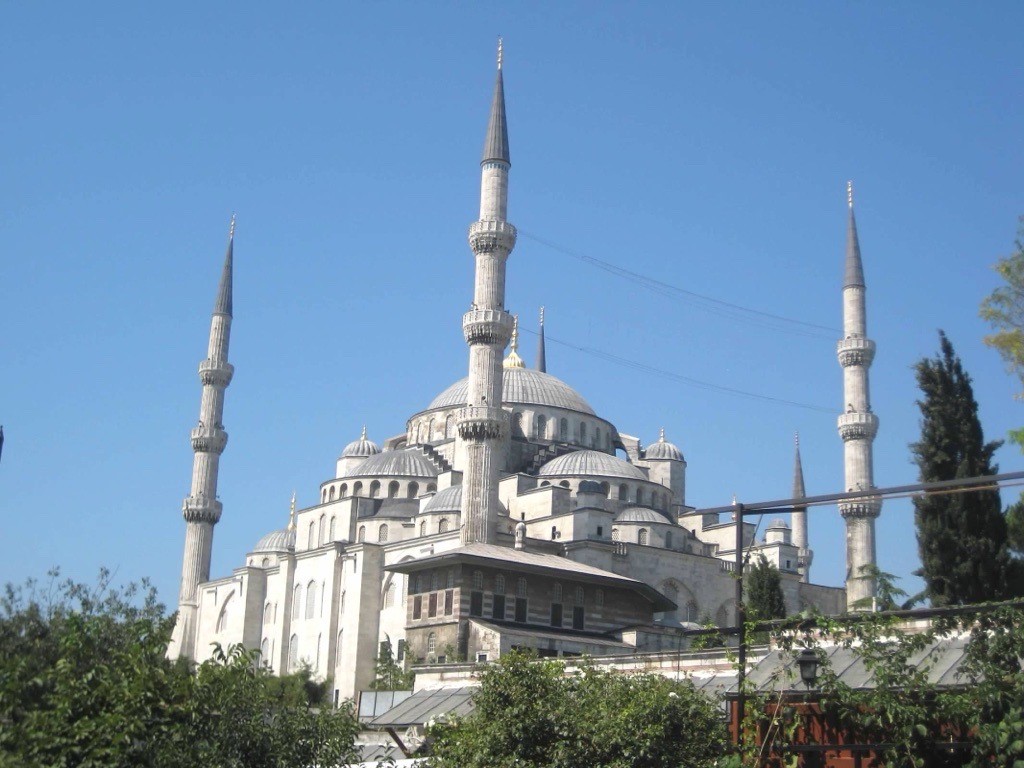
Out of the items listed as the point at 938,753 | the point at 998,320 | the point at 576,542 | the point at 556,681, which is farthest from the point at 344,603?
the point at 938,753

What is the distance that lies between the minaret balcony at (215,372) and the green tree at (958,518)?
1062 inches

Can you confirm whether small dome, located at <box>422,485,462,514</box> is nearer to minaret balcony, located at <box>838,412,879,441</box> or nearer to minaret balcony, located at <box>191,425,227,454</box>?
minaret balcony, located at <box>191,425,227,454</box>

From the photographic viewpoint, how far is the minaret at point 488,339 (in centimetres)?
3219

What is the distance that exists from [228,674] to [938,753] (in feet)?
15.5

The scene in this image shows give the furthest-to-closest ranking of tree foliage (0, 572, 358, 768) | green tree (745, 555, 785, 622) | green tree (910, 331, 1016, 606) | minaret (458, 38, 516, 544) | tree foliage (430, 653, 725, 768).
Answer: minaret (458, 38, 516, 544) < green tree (745, 555, 785, 622) < green tree (910, 331, 1016, 606) < tree foliage (430, 653, 725, 768) < tree foliage (0, 572, 358, 768)

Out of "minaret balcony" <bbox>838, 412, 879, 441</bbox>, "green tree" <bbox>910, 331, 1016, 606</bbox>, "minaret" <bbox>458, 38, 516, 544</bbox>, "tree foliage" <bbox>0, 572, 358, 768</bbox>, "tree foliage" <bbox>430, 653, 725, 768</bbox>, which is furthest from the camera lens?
"minaret balcony" <bbox>838, 412, 879, 441</bbox>

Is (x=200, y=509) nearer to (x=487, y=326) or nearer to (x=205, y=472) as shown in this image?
(x=205, y=472)

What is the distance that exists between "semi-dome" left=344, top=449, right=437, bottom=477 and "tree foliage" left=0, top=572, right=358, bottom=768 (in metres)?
33.0

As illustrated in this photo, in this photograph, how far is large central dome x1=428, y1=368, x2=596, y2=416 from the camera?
44.8 m

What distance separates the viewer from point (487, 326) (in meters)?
32.7

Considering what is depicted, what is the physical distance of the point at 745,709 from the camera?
9.70 m

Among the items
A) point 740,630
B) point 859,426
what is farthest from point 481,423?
point 740,630

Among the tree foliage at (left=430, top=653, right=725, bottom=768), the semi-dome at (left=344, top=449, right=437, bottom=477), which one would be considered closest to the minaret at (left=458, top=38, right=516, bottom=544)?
the semi-dome at (left=344, top=449, right=437, bottom=477)

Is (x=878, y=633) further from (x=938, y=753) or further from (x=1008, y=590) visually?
(x=1008, y=590)
